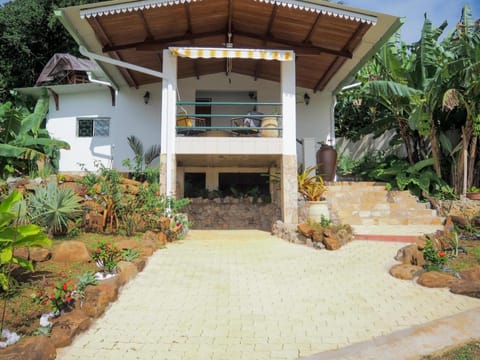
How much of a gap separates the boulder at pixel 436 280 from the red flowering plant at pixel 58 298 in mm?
5961

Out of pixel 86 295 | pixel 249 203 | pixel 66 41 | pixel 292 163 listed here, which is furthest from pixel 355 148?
pixel 66 41

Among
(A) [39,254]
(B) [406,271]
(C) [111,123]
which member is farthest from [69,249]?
(C) [111,123]

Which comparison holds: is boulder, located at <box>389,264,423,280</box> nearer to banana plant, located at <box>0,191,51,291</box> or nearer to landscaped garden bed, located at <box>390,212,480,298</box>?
landscaped garden bed, located at <box>390,212,480,298</box>

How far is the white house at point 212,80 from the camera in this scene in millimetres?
11820

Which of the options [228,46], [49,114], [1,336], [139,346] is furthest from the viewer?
[49,114]

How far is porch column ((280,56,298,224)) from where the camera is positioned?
12352 millimetres

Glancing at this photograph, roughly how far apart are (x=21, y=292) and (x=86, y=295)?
3.09 ft

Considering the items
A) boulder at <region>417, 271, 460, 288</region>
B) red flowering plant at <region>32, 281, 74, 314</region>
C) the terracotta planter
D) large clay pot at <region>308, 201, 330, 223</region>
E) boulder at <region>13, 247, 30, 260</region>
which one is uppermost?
the terracotta planter

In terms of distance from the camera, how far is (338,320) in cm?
548

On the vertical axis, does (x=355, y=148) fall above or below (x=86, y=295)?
above

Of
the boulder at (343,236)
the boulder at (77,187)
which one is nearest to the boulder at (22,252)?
the boulder at (77,187)

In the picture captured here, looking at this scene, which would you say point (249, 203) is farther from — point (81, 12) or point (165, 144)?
point (81, 12)

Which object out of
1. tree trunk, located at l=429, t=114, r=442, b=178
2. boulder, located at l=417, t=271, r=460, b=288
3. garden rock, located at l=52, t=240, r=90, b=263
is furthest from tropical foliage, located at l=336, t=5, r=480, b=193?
garden rock, located at l=52, t=240, r=90, b=263

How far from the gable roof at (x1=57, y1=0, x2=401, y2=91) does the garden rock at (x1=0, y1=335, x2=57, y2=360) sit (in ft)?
30.9
